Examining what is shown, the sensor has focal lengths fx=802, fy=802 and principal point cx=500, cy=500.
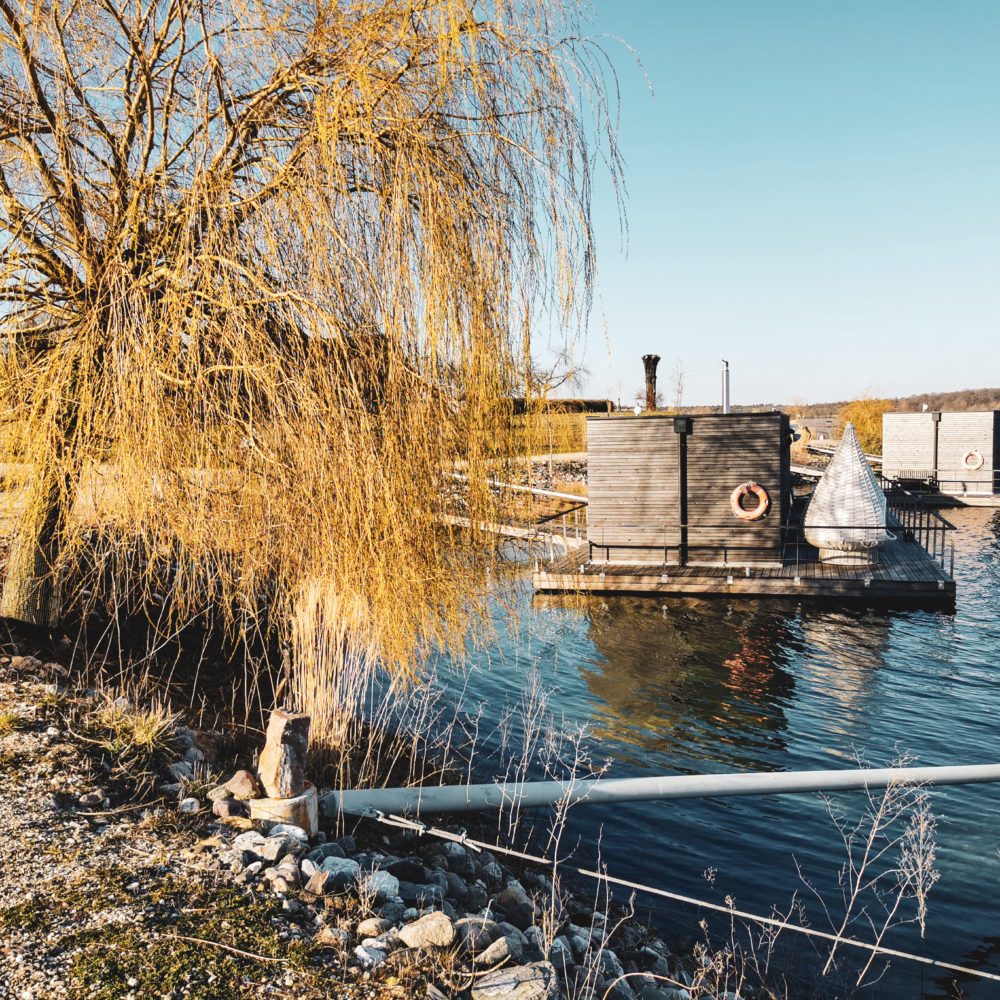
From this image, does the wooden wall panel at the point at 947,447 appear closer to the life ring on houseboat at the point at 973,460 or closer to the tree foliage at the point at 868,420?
the life ring on houseboat at the point at 973,460

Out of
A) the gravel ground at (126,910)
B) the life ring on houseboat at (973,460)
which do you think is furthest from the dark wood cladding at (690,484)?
the life ring on houseboat at (973,460)

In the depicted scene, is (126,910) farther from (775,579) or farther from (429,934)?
(775,579)

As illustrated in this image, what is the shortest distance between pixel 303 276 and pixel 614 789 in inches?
149

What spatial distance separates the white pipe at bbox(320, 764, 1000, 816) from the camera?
469 centimetres

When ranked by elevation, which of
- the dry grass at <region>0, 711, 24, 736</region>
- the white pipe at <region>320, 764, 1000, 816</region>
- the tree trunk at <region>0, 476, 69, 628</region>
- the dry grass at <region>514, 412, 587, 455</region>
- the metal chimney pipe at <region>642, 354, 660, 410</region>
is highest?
the metal chimney pipe at <region>642, 354, 660, 410</region>

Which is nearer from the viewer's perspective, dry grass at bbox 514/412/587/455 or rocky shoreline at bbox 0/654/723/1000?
rocky shoreline at bbox 0/654/723/1000

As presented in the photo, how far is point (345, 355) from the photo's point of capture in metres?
3.98

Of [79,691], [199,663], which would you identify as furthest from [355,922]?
[199,663]

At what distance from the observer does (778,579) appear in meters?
14.3

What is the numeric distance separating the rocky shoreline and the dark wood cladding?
11893 mm

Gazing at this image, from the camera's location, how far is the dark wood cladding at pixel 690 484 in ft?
50.7

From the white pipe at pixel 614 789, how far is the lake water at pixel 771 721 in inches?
21.4

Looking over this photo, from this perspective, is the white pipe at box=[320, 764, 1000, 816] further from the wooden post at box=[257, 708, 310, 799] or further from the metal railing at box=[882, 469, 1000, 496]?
the metal railing at box=[882, 469, 1000, 496]

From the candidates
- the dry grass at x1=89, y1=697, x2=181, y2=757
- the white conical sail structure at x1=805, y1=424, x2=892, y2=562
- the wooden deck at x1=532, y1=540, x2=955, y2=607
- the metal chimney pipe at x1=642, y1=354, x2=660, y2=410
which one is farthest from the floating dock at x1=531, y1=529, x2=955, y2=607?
the metal chimney pipe at x1=642, y1=354, x2=660, y2=410
